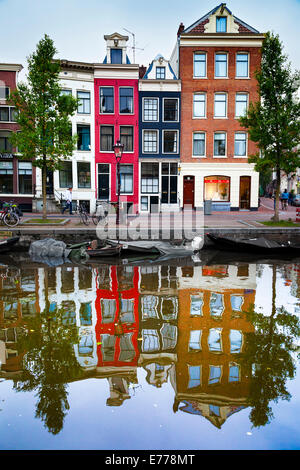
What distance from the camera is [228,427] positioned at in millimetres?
3809

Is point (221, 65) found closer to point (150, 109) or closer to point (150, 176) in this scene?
point (150, 109)

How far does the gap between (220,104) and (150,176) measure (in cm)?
731

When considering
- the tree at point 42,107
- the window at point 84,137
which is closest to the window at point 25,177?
the window at point 84,137

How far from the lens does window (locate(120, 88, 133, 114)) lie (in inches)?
1017

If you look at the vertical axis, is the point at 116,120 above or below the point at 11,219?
above

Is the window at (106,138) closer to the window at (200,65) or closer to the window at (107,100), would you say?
the window at (107,100)

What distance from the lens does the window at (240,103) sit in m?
26.4

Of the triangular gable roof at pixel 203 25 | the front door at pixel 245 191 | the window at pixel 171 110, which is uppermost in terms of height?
the triangular gable roof at pixel 203 25

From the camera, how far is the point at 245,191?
27.0 m

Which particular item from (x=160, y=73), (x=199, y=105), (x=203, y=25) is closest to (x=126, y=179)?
(x=199, y=105)

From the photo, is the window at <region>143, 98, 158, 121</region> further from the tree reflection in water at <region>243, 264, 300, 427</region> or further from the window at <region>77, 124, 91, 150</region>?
the tree reflection in water at <region>243, 264, 300, 427</region>

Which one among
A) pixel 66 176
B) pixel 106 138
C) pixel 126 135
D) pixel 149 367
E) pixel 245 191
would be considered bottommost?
pixel 149 367

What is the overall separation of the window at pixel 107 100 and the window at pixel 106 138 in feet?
3.86

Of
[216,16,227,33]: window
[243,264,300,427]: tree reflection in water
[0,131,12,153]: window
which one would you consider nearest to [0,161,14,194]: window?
[0,131,12,153]: window
